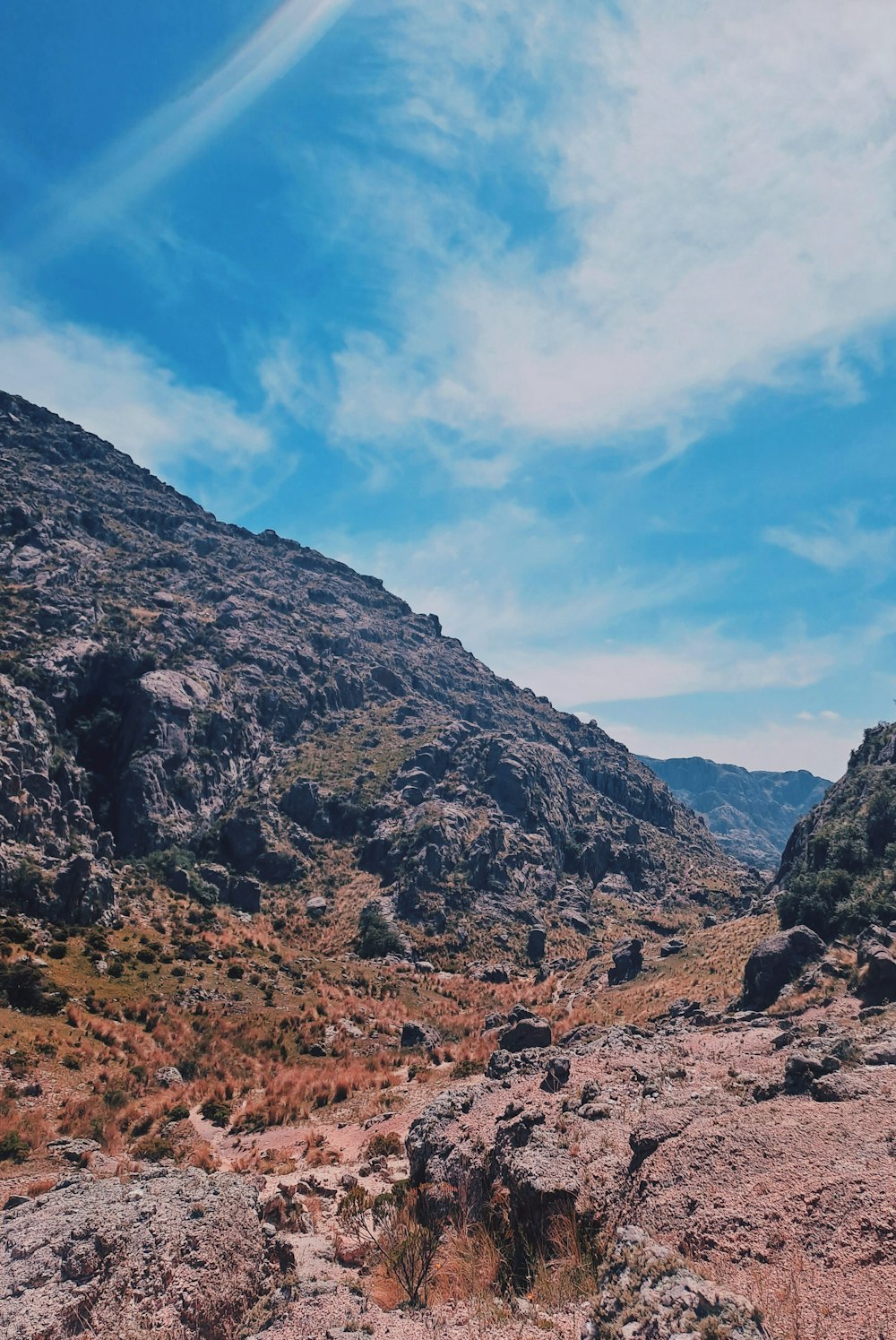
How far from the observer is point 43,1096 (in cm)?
1902

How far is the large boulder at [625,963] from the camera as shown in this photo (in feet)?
177

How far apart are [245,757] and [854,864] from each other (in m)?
85.8

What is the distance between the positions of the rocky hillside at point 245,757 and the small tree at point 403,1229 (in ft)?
123

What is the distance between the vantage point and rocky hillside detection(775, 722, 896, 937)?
112 ft

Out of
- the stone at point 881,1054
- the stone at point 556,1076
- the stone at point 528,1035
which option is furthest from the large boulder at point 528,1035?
the stone at point 881,1054

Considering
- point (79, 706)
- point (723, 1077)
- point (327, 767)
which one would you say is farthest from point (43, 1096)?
point (327, 767)

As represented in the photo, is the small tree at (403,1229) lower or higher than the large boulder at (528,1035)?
higher

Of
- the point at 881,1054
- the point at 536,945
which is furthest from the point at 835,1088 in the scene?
the point at 536,945

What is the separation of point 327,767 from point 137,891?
4918cm

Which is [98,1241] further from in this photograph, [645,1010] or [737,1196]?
[645,1010]

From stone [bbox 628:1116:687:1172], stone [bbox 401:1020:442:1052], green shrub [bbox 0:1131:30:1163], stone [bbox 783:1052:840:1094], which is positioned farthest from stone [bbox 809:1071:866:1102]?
stone [bbox 401:1020:442:1052]

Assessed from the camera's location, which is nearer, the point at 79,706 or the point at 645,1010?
the point at 645,1010

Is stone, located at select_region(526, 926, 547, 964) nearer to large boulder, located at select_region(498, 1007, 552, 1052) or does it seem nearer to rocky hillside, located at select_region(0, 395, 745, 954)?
rocky hillside, located at select_region(0, 395, 745, 954)

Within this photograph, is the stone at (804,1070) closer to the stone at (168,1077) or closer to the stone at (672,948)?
the stone at (168,1077)
